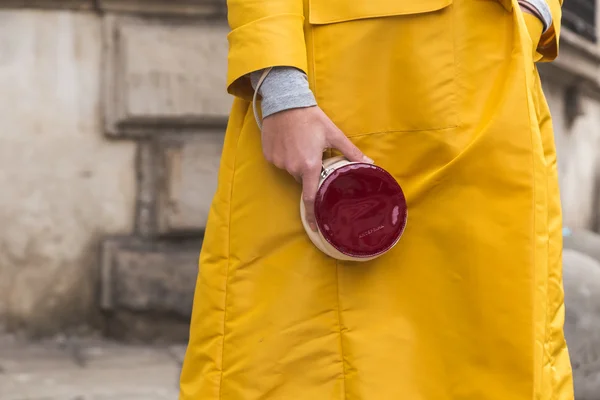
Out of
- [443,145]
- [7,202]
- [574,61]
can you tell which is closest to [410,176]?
[443,145]

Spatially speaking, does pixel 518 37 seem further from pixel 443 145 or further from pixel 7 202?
pixel 7 202

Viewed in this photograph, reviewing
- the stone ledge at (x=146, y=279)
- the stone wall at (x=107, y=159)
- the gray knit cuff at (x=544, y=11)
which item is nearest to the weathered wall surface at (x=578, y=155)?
the stone wall at (x=107, y=159)

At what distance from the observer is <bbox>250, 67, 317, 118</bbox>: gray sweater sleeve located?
1.16 meters

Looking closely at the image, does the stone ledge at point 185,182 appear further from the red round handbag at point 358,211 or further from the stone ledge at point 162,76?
the red round handbag at point 358,211

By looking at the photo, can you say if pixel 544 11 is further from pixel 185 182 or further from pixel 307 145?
pixel 185 182

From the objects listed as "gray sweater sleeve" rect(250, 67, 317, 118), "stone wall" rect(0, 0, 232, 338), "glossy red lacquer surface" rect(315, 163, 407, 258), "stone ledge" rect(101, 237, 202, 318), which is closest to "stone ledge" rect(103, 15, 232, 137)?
"stone wall" rect(0, 0, 232, 338)

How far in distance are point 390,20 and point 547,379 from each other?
0.60 m

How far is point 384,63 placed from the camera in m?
1.22

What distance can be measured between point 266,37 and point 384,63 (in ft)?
0.61

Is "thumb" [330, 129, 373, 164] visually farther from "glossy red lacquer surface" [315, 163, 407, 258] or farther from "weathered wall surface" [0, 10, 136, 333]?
"weathered wall surface" [0, 10, 136, 333]

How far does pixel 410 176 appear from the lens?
1.20 m

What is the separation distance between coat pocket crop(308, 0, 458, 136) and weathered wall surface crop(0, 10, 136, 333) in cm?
201

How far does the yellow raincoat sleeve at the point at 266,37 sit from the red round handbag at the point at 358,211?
0.18 meters

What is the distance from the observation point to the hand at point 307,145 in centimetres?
114
